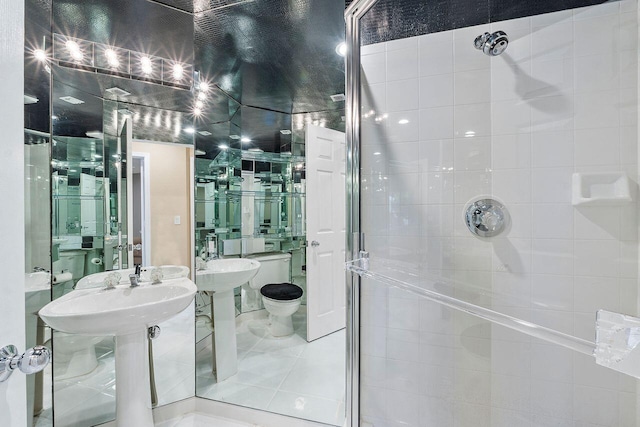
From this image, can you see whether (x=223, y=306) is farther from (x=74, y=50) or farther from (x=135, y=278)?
(x=74, y=50)

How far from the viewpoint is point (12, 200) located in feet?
1.85

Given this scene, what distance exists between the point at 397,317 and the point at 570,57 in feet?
4.48

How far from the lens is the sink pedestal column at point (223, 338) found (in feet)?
5.80

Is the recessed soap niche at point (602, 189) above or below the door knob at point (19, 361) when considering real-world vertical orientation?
above

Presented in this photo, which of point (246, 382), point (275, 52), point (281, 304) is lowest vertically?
point (246, 382)

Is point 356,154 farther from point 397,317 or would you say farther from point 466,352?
point 466,352

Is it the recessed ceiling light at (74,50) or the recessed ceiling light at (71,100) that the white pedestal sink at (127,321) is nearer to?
the recessed ceiling light at (71,100)

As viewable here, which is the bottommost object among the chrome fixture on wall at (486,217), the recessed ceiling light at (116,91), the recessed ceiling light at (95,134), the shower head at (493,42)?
the chrome fixture on wall at (486,217)

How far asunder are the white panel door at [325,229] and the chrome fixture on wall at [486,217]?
1.05 meters

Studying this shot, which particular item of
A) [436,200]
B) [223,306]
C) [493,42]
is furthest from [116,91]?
[493,42]

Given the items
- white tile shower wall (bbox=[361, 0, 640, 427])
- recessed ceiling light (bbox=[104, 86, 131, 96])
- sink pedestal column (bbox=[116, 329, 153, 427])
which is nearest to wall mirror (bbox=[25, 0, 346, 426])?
recessed ceiling light (bbox=[104, 86, 131, 96])

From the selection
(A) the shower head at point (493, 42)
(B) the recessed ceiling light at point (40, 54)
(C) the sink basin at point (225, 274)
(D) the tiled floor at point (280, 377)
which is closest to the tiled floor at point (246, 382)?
(D) the tiled floor at point (280, 377)

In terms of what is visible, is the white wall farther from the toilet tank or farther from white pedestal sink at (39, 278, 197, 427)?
the toilet tank

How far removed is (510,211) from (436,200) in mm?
308
